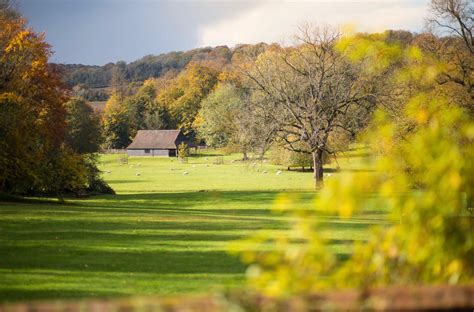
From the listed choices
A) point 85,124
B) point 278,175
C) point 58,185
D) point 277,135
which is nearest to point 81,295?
point 58,185

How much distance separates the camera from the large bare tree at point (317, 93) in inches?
1599

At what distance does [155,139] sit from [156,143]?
2.73ft

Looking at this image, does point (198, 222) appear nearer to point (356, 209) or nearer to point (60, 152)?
point (60, 152)

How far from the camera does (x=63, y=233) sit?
1961cm

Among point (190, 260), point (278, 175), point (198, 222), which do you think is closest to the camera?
point (190, 260)

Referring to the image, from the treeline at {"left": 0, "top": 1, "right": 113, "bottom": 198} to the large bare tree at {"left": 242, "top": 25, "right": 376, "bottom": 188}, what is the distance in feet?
41.5

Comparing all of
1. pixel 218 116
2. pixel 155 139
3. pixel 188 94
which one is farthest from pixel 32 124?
pixel 188 94

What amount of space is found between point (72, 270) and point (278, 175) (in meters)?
47.3

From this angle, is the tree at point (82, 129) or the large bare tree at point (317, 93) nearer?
the large bare tree at point (317, 93)

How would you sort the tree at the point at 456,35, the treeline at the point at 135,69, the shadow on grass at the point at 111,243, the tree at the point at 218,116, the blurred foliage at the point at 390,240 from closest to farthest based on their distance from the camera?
the blurred foliage at the point at 390,240 < the shadow on grass at the point at 111,243 < the tree at the point at 456,35 < the tree at the point at 218,116 < the treeline at the point at 135,69

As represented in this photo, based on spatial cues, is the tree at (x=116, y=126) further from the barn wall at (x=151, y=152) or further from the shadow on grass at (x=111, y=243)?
the shadow on grass at (x=111, y=243)

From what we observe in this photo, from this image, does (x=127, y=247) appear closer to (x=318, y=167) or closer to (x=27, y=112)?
(x=27, y=112)

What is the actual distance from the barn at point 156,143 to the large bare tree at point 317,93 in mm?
61782

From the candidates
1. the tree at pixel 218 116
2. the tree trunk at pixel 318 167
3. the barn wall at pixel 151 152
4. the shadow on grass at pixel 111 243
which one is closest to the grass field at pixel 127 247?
the shadow on grass at pixel 111 243
